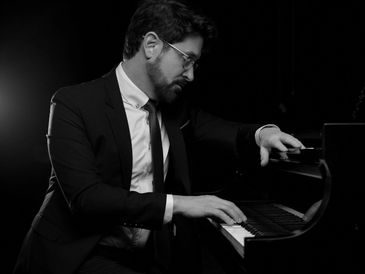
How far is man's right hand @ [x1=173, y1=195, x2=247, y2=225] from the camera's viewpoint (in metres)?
1.47

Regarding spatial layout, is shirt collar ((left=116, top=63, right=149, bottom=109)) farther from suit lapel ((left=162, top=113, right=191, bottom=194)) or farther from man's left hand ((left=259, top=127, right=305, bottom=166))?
man's left hand ((left=259, top=127, right=305, bottom=166))

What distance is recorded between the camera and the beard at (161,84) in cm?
210

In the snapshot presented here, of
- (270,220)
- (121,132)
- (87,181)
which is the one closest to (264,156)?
(270,220)

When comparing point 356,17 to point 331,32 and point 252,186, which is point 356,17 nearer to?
point 331,32

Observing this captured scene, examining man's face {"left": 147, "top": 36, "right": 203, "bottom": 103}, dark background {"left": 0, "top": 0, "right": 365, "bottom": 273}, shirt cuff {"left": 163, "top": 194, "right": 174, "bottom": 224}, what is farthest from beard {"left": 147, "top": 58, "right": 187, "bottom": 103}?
dark background {"left": 0, "top": 0, "right": 365, "bottom": 273}

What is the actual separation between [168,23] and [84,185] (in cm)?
93

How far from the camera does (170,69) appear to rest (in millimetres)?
2105

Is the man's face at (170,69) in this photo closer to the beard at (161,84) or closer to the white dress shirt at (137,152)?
the beard at (161,84)

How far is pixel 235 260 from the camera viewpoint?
55.0 inches

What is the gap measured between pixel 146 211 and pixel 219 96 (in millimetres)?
2277

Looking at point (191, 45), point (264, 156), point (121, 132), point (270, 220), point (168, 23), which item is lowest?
point (270, 220)

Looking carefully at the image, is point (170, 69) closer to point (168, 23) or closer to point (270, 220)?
point (168, 23)

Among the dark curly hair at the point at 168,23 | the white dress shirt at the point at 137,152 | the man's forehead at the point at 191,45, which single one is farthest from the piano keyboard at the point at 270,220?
the dark curly hair at the point at 168,23

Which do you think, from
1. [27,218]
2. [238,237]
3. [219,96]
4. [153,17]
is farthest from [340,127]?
[27,218]
